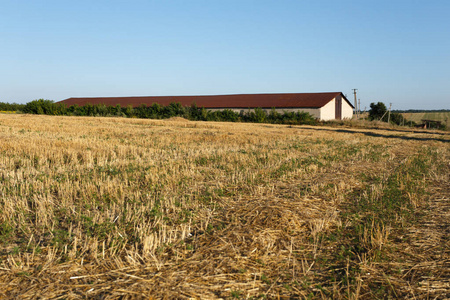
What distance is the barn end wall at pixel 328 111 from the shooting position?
173 ft

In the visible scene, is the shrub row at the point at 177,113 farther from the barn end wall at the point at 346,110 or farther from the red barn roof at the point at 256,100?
the barn end wall at the point at 346,110

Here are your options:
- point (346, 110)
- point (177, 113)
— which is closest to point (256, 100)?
point (177, 113)

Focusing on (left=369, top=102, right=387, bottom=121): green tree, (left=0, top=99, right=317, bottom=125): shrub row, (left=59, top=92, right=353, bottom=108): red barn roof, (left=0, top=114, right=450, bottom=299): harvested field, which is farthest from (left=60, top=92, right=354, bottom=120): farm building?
(left=0, top=114, right=450, bottom=299): harvested field

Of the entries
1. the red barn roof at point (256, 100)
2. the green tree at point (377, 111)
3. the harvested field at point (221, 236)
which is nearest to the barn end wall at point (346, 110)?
the red barn roof at point (256, 100)

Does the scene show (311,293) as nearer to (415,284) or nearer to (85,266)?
(415,284)

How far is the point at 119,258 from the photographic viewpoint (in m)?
A: 3.89

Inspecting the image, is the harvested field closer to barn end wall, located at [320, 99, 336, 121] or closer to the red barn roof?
barn end wall, located at [320, 99, 336, 121]

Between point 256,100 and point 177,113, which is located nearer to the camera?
point 177,113

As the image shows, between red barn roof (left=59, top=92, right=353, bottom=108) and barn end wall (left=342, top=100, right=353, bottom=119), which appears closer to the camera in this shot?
red barn roof (left=59, top=92, right=353, bottom=108)

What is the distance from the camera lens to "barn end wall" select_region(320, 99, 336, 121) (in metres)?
52.7

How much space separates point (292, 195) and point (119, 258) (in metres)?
3.81

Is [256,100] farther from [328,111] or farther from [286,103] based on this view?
[328,111]

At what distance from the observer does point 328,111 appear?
2167 inches

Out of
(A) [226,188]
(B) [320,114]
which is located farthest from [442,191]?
(B) [320,114]
